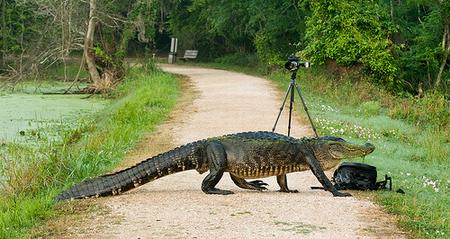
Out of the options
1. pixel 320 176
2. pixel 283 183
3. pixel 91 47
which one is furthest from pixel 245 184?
pixel 91 47

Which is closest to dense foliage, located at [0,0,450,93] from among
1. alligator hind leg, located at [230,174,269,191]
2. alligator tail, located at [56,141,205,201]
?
alligator hind leg, located at [230,174,269,191]

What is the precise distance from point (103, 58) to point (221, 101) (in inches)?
325

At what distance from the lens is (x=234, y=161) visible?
805 cm

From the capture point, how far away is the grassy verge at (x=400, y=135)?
758 centimetres

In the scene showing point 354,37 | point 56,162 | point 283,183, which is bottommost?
point 56,162

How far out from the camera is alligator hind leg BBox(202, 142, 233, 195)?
8.00m

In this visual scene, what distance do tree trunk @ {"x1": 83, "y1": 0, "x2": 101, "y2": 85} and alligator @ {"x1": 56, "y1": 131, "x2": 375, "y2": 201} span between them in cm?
1852

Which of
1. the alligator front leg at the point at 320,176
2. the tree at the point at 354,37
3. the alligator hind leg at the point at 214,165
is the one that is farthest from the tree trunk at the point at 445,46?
the alligator hind leg at the point at 214,165

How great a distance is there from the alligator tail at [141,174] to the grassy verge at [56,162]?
40 centimetres

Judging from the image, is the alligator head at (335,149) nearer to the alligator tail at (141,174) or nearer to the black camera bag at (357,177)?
the black camera bag at (357,177)

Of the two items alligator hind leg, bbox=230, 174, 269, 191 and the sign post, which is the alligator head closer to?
alligator hind leg, bbox=230, 174, 269, 191

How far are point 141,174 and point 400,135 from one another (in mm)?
7262

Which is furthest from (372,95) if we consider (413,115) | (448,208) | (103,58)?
(448,208)

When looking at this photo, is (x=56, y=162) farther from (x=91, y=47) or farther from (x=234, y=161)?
(x=91, y=47)
